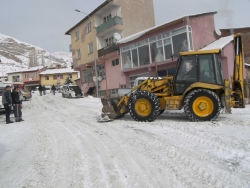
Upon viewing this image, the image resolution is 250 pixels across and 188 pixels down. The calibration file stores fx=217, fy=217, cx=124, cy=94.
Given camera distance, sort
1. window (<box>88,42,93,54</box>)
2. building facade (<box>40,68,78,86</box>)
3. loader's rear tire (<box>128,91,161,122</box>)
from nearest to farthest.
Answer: loader's rear tire (<box>128,91,161,122</box>) → window (<box>88,42,93,54</box>) → building facade (<box>40,68,78,86</box>)

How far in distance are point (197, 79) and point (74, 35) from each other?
1105 inches

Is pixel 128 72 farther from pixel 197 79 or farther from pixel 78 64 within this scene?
pixel 197 79

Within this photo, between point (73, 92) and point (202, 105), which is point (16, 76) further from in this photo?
point (202, 105)

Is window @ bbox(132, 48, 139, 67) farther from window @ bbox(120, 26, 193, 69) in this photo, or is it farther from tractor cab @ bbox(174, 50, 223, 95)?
tractor cab @ bbox(174, 50, 223, 95)

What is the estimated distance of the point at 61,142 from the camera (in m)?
5.95

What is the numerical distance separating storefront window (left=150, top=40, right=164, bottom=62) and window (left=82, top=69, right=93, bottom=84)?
1261cm

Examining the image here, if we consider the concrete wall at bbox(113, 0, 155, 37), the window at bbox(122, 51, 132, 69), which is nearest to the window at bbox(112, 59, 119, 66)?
the window at bbox(122, 51, 132, 69)

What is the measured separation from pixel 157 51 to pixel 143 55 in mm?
1770

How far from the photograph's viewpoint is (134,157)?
447 centimetres

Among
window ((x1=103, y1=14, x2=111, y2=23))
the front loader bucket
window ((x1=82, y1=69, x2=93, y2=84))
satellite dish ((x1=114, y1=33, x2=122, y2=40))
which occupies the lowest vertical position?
the front loader bucket

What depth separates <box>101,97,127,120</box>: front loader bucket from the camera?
8977mm

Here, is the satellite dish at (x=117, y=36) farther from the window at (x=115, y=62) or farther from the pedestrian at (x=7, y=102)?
the pedestrian at (x=7, y=102)

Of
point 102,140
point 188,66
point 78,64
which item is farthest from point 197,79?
point 78,64

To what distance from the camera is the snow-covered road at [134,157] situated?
11.4 feet
